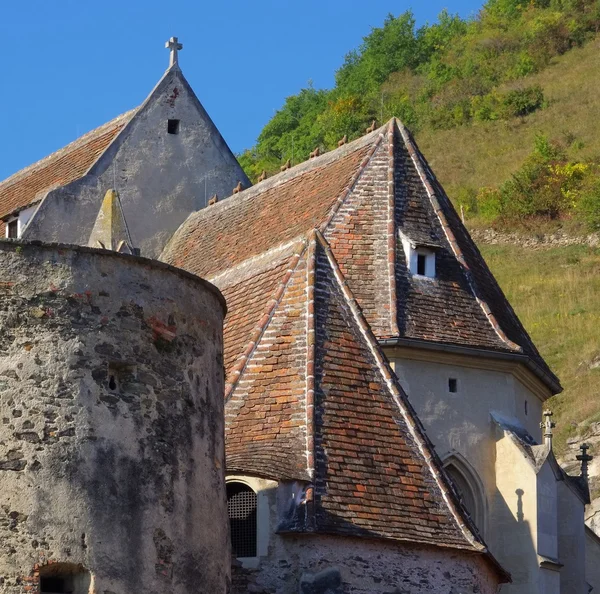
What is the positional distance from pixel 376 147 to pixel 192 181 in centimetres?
599

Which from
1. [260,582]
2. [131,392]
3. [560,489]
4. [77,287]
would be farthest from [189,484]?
[560,489]

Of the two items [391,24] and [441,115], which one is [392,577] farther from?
[391,24]

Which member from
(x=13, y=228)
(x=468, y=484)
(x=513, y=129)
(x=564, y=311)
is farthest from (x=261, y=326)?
(x=513, y=129)

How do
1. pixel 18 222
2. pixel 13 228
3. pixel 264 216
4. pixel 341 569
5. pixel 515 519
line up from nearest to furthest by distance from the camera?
pixel 341 569 < pixel 515 519 < pixel 264 216 < pixel 18 222 < pixel 13 228

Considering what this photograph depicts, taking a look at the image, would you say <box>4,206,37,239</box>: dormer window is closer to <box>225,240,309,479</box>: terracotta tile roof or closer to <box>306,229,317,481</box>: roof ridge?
<box>306,229,317,481</box>: roof ridge

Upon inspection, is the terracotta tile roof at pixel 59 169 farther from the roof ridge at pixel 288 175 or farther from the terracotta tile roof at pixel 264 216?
the terracotta tile roof at pixel 264 216

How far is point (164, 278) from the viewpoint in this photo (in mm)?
17125

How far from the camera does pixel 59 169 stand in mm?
35062

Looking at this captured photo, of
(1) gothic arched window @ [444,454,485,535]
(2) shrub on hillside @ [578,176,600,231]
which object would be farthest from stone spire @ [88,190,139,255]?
(2) shrub on hillside @ [578,176,600,231]

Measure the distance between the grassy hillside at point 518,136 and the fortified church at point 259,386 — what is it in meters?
44.9

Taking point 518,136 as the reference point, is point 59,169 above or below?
below

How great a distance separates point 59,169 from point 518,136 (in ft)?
170

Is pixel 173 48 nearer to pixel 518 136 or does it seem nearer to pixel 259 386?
pixel 259 386

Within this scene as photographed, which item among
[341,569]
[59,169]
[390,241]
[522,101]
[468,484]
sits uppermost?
[522,101]
